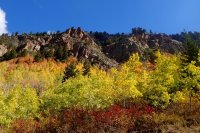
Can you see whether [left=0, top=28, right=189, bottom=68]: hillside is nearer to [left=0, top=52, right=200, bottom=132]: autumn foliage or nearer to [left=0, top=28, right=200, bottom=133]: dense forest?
[left=0, top=28, right=200, bottom=133]: dense forest

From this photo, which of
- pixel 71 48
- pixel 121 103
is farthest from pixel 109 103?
pixel 71 48

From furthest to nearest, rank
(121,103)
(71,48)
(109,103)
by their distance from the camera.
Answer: (71,48) < (121,103) < (109,103)

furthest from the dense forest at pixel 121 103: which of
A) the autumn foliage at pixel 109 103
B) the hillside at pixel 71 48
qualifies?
the hillside at pixel 71 48

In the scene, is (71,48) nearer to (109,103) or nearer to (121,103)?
(121,103)

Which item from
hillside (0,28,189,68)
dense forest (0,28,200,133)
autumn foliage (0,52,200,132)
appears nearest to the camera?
dense forest (0,28,200,133)

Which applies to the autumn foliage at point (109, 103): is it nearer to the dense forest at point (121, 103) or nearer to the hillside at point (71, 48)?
the dense forest at point (121, 103)

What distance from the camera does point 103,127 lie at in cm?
2750

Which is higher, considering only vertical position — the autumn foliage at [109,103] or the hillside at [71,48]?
the hillside at [71,48]

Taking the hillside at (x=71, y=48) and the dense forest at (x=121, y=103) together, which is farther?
the hillside at (x=71, y=48)

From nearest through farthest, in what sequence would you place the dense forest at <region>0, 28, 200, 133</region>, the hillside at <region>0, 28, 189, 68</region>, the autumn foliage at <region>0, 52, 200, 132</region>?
1. the dense forest at <region>0, 28, 200, 133</region>
2. the autumn foliage at <region>0, 52, 200, 132</region>
3. the hillside at <region>0, 28, 189, 68</region>

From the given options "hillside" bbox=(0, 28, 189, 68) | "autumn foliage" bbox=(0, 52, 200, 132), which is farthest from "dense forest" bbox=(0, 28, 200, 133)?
"hillside" bbox=(0, 28, 189, 68)

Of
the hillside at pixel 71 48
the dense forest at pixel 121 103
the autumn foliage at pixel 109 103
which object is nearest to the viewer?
the dense forest at pixel 121 103

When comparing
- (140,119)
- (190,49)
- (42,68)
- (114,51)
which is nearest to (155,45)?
(114,51)

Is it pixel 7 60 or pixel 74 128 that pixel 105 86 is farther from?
pixel 7 60
